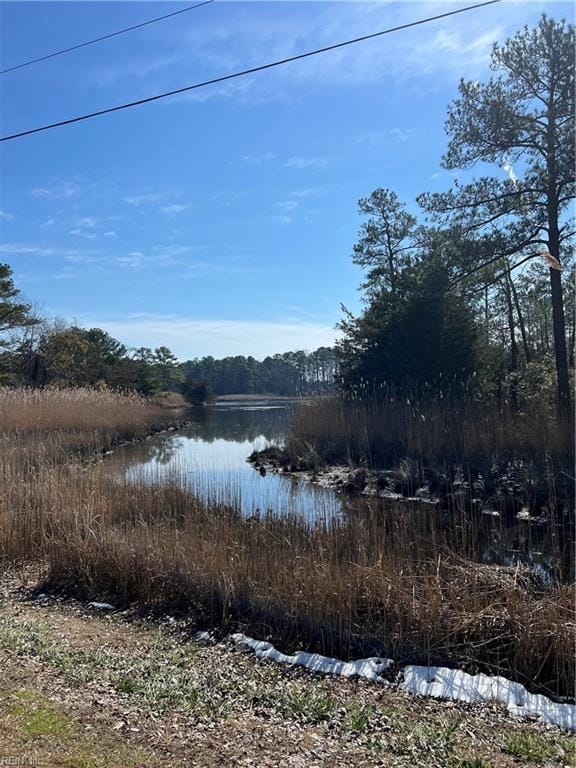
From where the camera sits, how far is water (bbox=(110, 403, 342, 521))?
6844 millimetres

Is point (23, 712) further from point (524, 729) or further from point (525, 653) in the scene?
point (525, 653)

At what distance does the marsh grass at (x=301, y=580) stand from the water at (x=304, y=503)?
1.09ft

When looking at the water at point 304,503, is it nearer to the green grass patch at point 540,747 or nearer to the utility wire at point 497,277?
the green grass patch at point 540,747

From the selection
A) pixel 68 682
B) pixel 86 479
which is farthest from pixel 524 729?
pixel 86 479

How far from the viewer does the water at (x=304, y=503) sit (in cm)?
525

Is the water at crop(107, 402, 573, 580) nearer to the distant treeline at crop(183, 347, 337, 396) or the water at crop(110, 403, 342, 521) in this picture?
the water at crop(110, 403, 342, 521)

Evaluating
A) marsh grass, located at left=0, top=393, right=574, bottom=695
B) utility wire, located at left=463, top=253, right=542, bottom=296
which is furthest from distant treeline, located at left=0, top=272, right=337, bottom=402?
marsh grass, located at left=0, top=393, right=574, bottom=695

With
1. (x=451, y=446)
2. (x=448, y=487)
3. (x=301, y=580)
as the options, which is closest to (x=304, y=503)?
(x=448, y=487)

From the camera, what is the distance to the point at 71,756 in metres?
2.09

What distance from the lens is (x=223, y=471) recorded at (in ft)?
39.2

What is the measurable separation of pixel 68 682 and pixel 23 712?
1.51 feet

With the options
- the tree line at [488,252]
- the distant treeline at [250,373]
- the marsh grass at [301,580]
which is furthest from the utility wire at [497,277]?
the distant treeline at [250,373]

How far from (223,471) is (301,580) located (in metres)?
8.07

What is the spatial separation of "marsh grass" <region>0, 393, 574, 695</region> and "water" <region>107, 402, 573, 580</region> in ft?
1.09
